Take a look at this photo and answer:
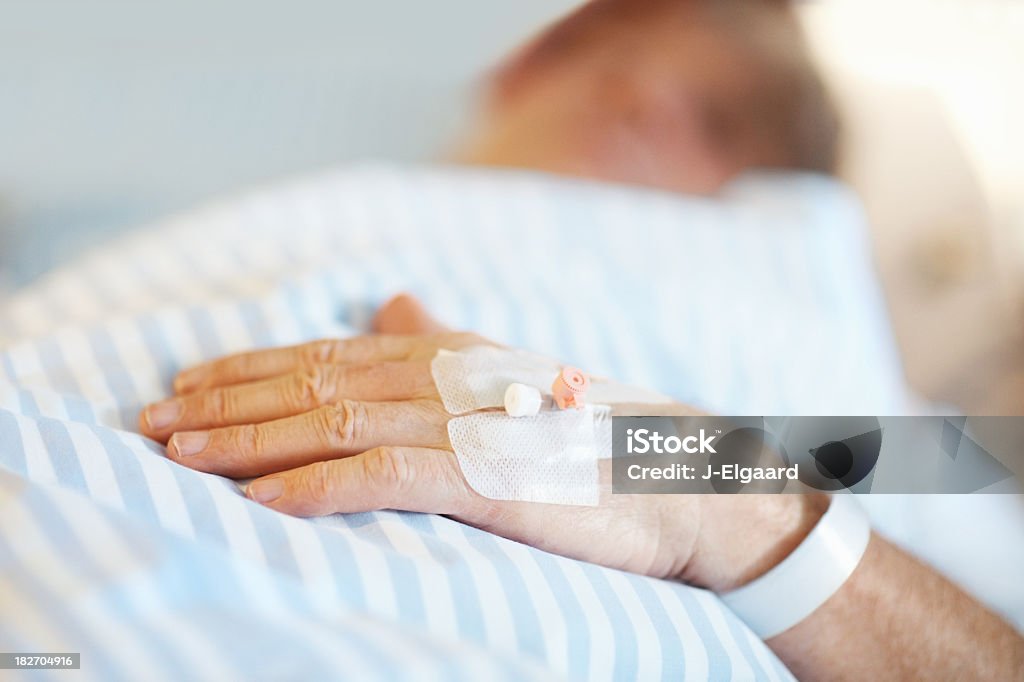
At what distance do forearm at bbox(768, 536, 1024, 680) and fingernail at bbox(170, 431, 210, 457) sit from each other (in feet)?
1.74

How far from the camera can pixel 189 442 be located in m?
0.67

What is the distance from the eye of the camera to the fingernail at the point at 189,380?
78 centimetres

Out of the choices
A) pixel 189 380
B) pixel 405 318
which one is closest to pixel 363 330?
pixel 405 318

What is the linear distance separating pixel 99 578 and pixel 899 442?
899 mm

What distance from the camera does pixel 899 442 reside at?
1.00 meters

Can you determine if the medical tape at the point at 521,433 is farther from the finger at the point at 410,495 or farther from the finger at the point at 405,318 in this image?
the finger at the point at 405,318

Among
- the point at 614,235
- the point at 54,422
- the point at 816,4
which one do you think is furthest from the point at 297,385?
the point at 816,4

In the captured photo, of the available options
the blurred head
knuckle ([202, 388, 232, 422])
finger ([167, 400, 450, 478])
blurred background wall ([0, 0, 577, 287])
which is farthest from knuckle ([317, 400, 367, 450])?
the blurred head

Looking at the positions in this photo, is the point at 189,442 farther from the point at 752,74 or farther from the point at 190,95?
the point at 752,74

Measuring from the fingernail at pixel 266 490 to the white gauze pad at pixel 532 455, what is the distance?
0.14 m

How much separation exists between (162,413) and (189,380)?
66 millimetres

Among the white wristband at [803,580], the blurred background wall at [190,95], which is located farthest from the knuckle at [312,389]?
the blurred background wall at [190,95]

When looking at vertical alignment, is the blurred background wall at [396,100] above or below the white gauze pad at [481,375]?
above

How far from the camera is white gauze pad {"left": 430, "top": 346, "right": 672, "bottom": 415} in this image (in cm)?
68
